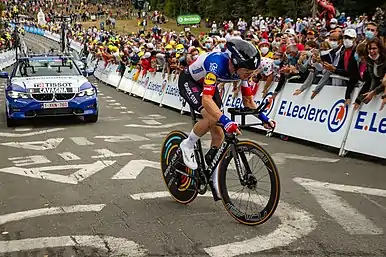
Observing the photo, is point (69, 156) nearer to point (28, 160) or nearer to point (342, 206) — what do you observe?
point (28, 160)

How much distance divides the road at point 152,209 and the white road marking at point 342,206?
1 cm

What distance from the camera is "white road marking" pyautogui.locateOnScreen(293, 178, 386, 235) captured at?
17.7ft

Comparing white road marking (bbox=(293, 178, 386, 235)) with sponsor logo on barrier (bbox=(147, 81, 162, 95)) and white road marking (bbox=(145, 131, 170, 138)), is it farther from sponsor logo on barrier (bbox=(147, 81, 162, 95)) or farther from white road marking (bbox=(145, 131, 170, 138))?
sponsor logo on barrier (bbox=(147, 81, 162, 95))

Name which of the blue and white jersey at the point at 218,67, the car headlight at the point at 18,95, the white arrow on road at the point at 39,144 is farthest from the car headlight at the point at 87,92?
the blue and white jersey at the point at 218,67

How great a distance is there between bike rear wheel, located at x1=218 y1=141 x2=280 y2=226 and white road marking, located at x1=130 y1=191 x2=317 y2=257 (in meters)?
0.14

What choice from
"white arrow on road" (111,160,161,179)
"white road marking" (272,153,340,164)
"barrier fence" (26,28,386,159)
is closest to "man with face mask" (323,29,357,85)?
"barrier fence" (26,28,386,159)

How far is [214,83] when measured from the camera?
5.43 metres

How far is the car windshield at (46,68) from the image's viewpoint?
1383cm

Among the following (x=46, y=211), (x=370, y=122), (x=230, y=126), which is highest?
(x=230, y=126)

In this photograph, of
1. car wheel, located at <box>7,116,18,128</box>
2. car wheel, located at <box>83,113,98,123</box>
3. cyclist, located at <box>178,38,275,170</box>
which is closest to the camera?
cyclist, located at <box>178,38,275,170</box>

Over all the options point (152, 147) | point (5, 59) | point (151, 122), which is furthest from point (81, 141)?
point (5, 59)

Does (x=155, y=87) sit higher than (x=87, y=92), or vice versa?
(x=87, y=92)

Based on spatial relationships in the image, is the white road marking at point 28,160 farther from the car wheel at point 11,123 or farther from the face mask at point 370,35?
the face mask at point 370,35

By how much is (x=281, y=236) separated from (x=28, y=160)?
5.46m
